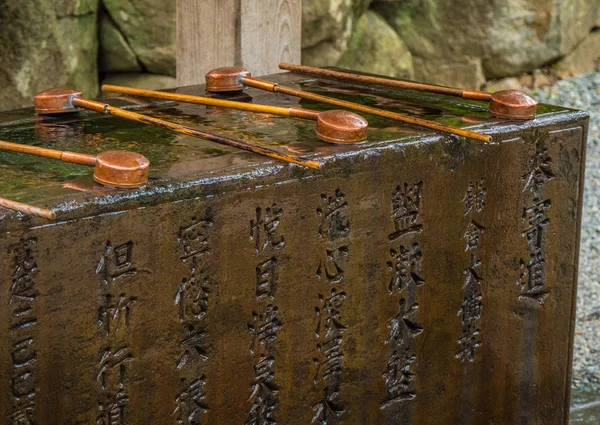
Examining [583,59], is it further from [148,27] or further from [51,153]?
[51,153]

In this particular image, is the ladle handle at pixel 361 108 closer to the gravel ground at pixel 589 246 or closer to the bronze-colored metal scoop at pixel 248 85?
the bronze-colored metal scoop at pixel 248 85

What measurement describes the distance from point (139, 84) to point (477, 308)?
137 inches

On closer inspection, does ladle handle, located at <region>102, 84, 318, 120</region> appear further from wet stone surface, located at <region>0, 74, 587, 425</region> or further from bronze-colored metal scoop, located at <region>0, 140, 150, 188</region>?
bronze-colored metal scoop, located at <region>0, 140, 150, 188</region>

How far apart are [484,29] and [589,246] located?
6.17ft

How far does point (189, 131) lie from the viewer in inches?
107

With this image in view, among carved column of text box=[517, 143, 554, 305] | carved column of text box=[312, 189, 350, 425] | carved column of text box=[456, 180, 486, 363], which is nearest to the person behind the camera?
carved column of text box=[312, 189, 350, 425]

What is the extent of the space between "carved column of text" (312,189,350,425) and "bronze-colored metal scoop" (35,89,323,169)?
19 centimetres

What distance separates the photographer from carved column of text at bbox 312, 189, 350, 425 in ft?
8.90

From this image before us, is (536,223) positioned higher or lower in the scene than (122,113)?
lower

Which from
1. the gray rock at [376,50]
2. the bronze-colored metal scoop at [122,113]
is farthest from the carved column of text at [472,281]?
the gray rock at [376,50]

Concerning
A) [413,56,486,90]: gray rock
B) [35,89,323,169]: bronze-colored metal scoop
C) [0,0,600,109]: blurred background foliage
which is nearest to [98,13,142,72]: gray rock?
[0,0,600,109]: blurred background foliage

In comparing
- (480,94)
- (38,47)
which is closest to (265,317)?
(480,94)

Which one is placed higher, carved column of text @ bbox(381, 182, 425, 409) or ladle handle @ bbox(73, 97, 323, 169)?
ladle handle @ bbox(73, 97, 323, 169)

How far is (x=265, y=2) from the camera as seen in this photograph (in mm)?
3797
